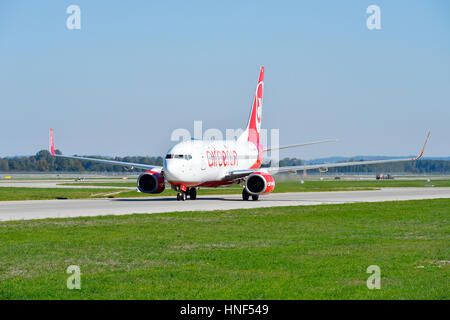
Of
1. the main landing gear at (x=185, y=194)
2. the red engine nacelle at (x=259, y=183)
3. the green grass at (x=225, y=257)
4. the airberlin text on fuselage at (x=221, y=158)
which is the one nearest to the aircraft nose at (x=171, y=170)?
the main landing gear at (x=185, y=194)

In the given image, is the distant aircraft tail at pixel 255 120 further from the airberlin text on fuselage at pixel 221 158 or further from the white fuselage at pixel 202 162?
the airberlin text on fuselage at pixel 221 158

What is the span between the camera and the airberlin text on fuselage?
42188mm

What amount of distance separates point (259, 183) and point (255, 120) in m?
9.82

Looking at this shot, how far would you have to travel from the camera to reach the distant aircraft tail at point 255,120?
1988 inches

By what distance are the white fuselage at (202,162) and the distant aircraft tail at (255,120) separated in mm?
2568

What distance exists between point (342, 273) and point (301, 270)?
90cm

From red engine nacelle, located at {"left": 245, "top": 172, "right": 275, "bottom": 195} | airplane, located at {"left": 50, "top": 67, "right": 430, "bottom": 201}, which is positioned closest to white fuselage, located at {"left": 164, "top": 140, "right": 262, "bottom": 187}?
airplane, located at {"left": 50, "top": 67, "right": 430, "bottom": 201}

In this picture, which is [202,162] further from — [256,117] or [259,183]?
[256,117]

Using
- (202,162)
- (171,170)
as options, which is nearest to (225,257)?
(171,170)

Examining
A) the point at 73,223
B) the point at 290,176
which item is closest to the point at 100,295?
the point at 73,223

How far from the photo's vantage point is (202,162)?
4097cm

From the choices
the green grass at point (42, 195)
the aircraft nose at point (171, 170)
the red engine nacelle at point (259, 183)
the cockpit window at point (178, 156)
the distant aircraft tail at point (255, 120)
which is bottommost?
the green grass at point (42, 195)
